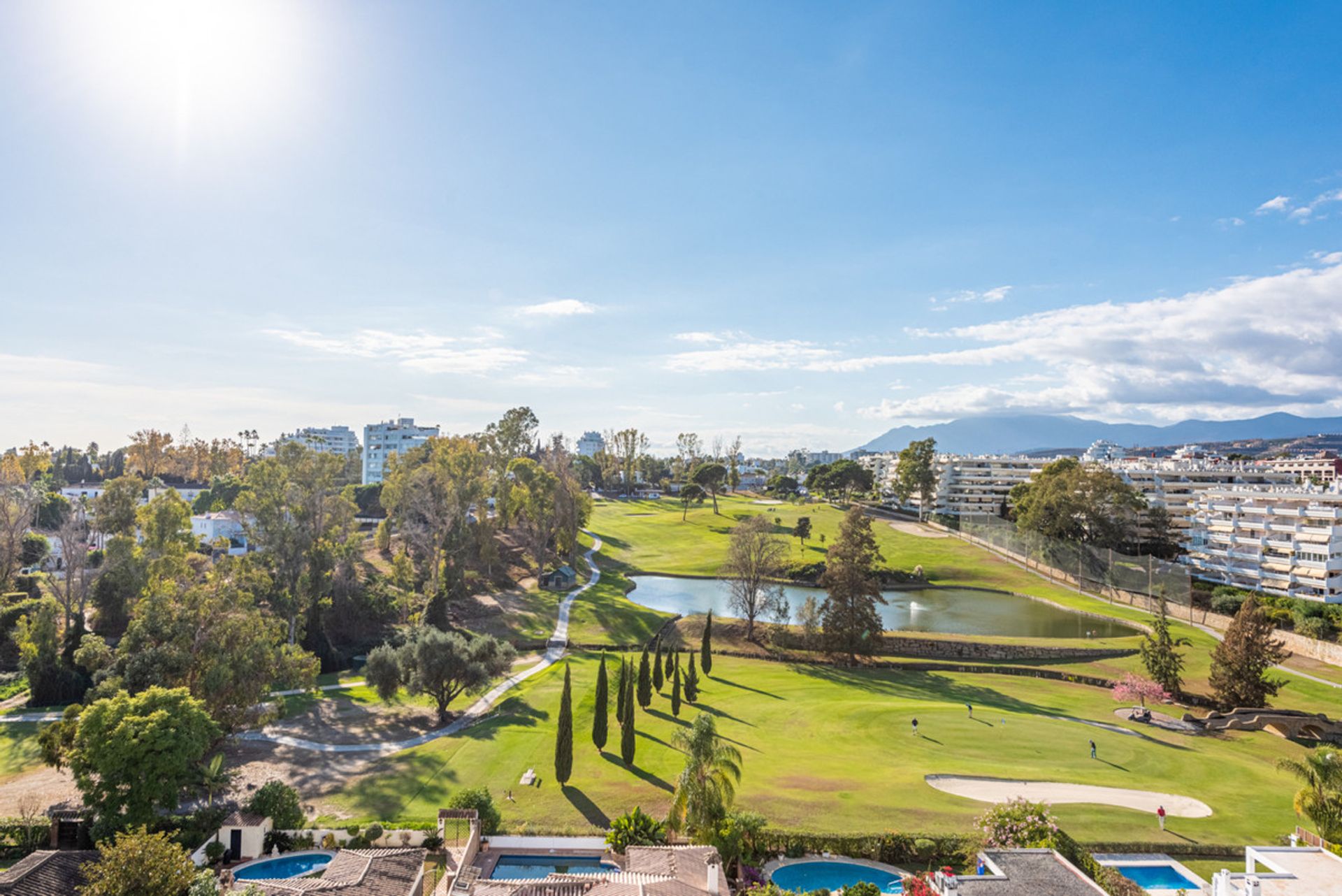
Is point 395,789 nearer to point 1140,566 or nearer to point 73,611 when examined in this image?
point 73,611

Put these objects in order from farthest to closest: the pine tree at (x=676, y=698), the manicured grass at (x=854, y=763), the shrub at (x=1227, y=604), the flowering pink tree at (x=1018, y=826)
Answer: the shrub at (x=1227, y=604) < the pine tree at (x=676, y=698) < the manicured grass at (x=854, y=763) < the flowering pink tree at (x=1018, y=826)

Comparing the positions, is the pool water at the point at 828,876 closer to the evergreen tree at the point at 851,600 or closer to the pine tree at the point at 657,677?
the pine tree at the point at 657,677

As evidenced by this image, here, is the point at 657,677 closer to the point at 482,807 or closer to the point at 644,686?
the point at 644,686

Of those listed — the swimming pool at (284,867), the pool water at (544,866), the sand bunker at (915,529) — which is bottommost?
the swimming pool at (284,867)

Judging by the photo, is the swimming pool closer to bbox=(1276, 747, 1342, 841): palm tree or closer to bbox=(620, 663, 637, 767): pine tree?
bbox=(620, 663, 637, 767): pine tree

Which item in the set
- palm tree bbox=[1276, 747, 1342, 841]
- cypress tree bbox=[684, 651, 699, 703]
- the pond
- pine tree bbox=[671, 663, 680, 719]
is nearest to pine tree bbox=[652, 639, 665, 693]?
cypress tree bbox=[684, 651, 699, 703]

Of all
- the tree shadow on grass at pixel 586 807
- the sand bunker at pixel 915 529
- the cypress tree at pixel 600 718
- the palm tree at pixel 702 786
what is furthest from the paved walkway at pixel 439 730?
the sand bunker at pixel 915 529

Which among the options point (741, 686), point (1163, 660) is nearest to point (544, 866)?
point (741, 686)

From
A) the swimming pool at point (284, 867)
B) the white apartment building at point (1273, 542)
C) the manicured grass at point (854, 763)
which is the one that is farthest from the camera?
the white apartment building at point (1273, 542)

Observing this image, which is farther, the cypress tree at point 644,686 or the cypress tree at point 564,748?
the cypress tree at point 644,686

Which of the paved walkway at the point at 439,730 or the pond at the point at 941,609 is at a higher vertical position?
the pond at the point at 941,609
